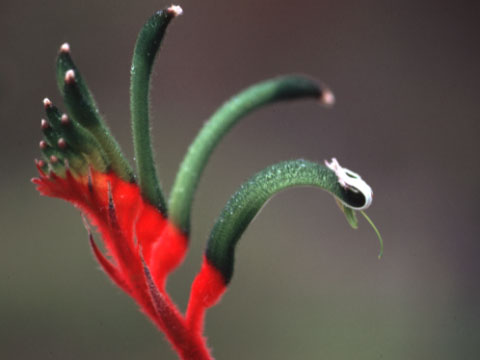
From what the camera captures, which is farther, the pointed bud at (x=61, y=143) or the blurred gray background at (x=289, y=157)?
the blurred gray background at (x=289, y=157)

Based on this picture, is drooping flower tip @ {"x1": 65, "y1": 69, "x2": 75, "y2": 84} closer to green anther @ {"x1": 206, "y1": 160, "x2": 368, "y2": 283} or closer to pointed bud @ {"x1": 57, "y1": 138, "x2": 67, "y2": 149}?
pointed bud @ {"x1": 57, "y1": 138, "x2": 67, "y2": 149}

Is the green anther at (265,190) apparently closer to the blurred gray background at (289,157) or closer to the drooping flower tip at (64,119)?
the drooping flower tip at (64,119)

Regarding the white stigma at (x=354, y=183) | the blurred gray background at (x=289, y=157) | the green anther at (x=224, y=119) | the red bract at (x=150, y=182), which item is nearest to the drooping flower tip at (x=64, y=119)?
the red bract at (x=150, y=182)

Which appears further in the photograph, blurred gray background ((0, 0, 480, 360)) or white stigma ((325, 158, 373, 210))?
blurred gray background ((0, 0, 480, 360))

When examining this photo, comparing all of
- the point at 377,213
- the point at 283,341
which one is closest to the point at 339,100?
the point at 377,213

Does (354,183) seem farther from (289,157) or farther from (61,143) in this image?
(289,157)

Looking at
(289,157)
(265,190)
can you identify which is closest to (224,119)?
(265,190)

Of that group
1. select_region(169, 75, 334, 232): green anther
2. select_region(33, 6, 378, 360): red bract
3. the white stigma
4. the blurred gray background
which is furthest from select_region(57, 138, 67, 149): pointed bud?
the blurred gray background
